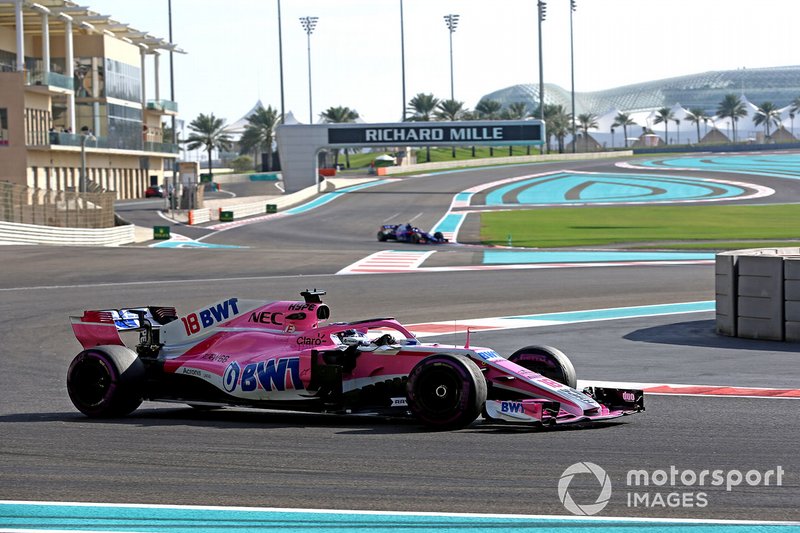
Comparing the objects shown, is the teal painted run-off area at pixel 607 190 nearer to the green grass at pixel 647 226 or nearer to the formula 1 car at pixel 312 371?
the green grass at pixel 647 226

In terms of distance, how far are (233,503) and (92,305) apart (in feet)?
60.2

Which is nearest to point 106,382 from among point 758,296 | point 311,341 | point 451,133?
point 311,341

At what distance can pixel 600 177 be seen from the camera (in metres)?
102

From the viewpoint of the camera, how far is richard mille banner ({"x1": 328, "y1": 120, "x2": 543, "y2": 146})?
284ft

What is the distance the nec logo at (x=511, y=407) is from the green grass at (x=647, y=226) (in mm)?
37035

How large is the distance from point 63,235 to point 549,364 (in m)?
37.2

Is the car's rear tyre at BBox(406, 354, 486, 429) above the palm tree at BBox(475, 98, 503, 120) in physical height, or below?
below

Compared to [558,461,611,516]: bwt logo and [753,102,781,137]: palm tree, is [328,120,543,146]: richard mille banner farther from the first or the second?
[753,102,781,137]: palm tree

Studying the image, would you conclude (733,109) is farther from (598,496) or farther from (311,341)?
Answer: (598,496)

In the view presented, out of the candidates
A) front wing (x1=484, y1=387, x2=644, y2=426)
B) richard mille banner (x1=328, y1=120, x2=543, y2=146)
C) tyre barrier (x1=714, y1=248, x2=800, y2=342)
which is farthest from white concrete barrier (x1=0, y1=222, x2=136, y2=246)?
→ richard mille banner (x1=328, y1=120, x2=543, y2=146)

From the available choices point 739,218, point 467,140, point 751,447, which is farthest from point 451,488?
point 467,140

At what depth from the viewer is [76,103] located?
88.5 meters

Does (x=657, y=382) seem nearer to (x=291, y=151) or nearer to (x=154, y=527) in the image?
(x=154, y=527)

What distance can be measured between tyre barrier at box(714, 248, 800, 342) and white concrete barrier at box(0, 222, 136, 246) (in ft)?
97.9
